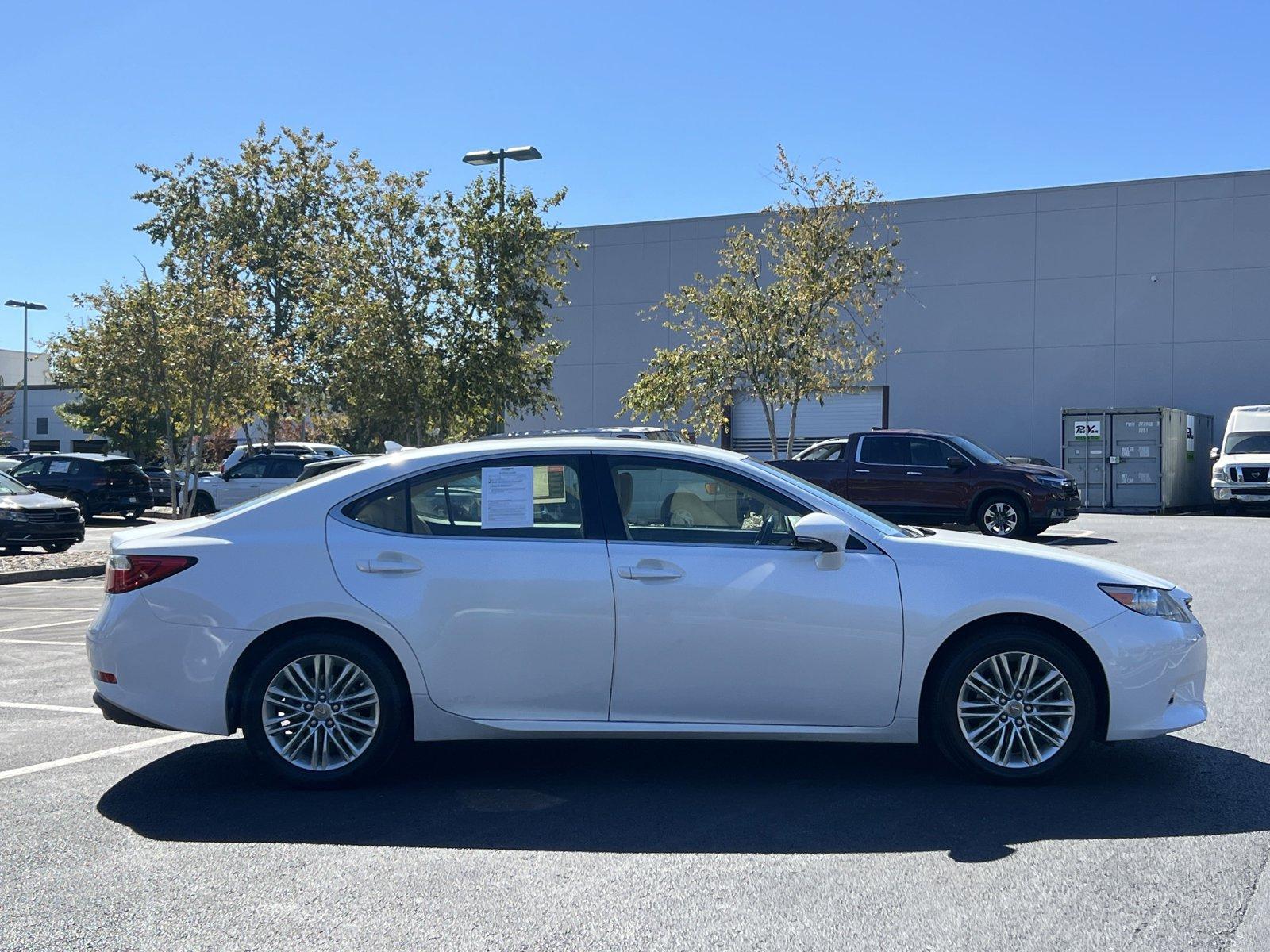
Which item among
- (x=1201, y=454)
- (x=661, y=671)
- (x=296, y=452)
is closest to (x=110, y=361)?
(x=296, y=452)

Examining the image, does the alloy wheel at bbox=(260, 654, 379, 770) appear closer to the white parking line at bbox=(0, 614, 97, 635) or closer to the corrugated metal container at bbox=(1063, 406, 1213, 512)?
the white parking line at bbox=(0, 614, 97, 635)

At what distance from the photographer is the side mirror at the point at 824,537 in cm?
527

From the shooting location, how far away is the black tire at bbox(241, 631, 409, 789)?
5.38m

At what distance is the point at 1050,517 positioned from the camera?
65.9 feet

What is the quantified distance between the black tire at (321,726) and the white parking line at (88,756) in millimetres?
1155

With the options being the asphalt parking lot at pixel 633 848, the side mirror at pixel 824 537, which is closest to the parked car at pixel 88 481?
the asphalt parking lot at pixel 633 848

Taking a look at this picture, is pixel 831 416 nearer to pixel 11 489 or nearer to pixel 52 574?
pixel 11 489

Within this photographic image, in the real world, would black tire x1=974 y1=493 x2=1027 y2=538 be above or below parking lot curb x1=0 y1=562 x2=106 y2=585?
above

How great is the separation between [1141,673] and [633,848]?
238 cm

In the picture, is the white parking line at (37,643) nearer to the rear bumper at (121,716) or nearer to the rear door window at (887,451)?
the rear bumper at (121,716)

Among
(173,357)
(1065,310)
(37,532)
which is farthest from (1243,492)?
(37,532)

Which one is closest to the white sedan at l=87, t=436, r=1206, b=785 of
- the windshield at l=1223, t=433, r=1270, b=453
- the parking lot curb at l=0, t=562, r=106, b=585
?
Answer: the parking lot curb at l=0, t=562, r=106, b=585

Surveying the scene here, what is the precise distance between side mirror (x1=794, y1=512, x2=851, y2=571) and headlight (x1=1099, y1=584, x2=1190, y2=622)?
3.88 ft

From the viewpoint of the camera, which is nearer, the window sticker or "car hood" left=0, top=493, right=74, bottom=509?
the window sticker
